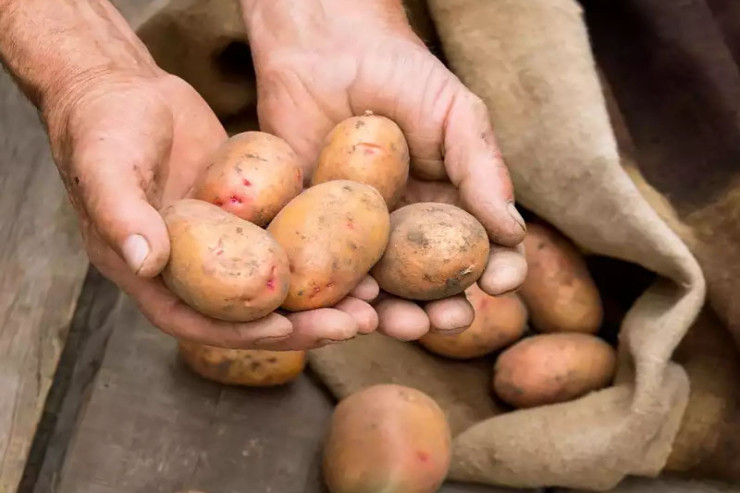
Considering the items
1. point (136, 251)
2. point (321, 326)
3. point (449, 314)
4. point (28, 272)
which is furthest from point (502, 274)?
point (28, 272)

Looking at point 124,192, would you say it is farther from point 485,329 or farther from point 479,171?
point 485,329

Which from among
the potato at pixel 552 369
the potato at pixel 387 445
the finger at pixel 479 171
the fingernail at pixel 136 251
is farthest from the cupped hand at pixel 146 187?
the potato at pixel 552 369

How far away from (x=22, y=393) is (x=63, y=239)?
196 millimetres

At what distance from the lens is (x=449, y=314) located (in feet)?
2.10

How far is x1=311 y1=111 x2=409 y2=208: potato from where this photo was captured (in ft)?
2.20

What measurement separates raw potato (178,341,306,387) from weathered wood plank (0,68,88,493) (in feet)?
0.50

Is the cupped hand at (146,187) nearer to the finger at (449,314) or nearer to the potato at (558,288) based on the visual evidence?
the finger at (449,314)

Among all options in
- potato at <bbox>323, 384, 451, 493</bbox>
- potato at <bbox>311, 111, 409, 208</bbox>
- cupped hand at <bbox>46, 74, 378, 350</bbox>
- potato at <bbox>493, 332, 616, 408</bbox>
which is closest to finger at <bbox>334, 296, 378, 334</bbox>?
cupped hand at <bbox>46, 74, 378, 350</bbox>

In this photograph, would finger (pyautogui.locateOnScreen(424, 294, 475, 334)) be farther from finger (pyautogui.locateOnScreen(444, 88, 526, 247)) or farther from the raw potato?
the raw potato

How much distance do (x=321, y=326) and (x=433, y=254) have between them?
0.10 m

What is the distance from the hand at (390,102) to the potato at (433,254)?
2 cm

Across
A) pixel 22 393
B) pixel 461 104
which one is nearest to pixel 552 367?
pixel 461 104

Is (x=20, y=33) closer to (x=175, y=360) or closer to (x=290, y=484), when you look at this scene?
(x=175, y=360)

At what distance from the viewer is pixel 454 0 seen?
0.95 meters
